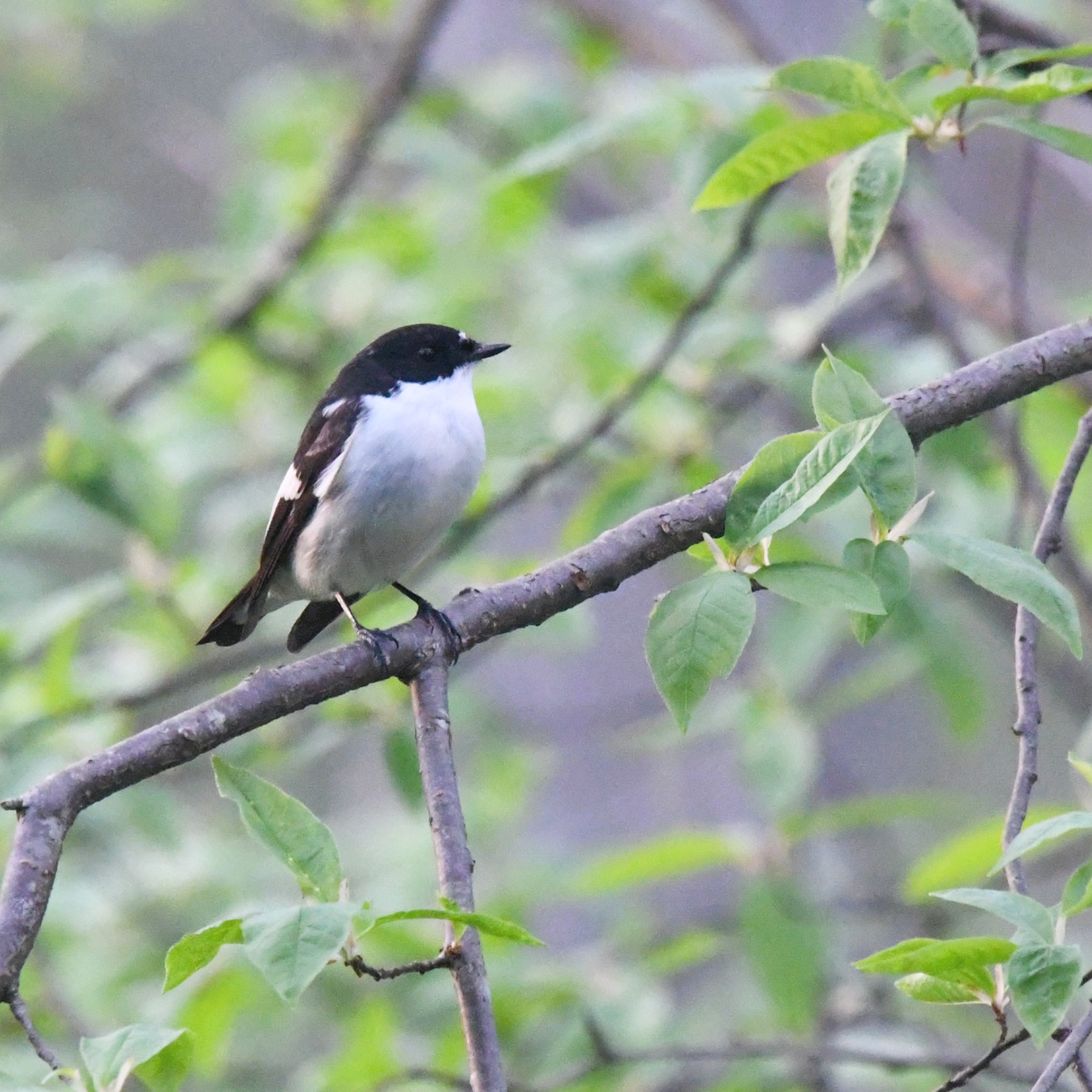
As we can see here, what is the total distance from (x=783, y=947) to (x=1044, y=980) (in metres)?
2.66

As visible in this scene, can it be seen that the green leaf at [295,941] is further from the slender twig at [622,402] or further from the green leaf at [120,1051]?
the slender twig at [622,402]

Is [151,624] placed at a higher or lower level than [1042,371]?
lower

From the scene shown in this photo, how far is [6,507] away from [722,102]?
273 cm

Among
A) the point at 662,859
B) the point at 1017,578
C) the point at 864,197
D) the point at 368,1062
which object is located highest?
the point at 864,197

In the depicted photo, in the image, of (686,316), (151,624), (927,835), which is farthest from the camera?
(927,835)

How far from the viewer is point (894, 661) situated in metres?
5.23

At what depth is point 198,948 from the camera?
1.71 metres

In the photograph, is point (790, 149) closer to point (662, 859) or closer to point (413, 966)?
point (413, 966)

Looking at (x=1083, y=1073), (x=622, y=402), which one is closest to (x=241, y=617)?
(x=622, y=402)

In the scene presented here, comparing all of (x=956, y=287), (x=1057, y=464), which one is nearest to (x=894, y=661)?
(x=1057, y=464)

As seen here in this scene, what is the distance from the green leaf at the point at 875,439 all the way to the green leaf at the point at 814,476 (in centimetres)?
5

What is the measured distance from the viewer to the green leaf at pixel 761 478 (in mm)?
2018

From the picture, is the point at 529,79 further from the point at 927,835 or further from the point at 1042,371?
the point at 927,835

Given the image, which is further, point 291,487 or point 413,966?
Answer: point 291,487
